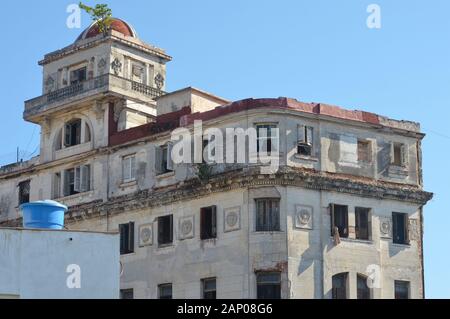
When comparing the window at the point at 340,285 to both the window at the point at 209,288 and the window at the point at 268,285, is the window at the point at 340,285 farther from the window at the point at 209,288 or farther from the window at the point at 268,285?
the window at the point at 209,288

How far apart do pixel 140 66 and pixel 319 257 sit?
15616mm

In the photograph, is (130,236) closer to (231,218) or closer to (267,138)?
(231,218)

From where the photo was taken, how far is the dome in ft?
184

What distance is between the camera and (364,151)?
5034 centimetres

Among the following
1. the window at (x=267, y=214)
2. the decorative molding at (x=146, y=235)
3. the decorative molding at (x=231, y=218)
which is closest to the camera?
the window at (x=267, y=214)

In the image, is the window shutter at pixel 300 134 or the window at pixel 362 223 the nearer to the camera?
the window shutter at pixel 300 134

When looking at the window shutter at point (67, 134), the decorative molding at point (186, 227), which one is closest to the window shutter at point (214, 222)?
the decorative molding at point (186, 227)

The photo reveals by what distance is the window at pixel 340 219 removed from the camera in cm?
4778

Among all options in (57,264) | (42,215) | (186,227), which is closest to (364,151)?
(186,227)

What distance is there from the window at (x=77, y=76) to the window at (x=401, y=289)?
1966 centimetres

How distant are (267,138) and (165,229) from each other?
7.20 m

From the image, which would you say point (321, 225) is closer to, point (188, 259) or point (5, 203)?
point (188, 259)

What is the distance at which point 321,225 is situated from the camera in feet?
155

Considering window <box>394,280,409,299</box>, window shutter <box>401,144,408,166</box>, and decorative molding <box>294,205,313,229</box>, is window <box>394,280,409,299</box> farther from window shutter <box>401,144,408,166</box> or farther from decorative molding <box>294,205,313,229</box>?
window shutter <box>401,144,408,166</box>
